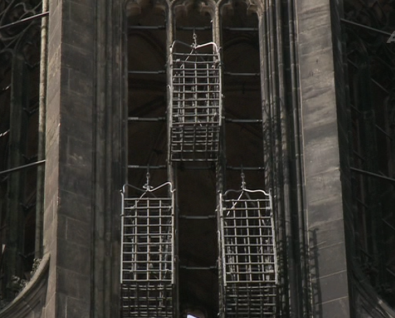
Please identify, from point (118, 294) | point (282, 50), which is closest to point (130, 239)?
point (118, 294)

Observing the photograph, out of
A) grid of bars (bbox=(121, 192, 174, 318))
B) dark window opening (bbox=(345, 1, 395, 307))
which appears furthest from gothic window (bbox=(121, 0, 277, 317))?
dark window opening (bbox=(345, 1, 395, 307))

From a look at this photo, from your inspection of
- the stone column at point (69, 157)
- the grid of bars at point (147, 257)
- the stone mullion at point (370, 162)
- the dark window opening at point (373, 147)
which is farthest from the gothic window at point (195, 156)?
the stone mullion at point (370, 162)

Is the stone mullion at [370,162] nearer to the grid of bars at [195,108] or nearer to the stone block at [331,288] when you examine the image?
the stone block at [331,288]

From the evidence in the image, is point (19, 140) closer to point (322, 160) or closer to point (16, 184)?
point (16, 184)

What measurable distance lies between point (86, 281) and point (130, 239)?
110 centimetres

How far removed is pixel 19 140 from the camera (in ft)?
155

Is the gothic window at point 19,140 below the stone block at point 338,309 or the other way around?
the other way around

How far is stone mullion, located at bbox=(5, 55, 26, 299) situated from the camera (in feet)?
151

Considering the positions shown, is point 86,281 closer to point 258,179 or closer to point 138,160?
point 258,179

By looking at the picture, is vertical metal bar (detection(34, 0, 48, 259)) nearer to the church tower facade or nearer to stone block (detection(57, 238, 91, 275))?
the church tower facade

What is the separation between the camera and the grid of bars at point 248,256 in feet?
143

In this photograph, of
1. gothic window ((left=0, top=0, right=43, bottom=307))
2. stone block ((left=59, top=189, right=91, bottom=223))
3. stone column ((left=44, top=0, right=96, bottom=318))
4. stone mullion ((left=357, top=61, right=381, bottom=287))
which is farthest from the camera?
stone mullion ((left=357, top=61, right=381, bottom=287))

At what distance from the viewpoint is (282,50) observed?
152 ft

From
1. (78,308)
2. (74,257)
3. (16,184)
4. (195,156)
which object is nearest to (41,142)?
(16,184)
